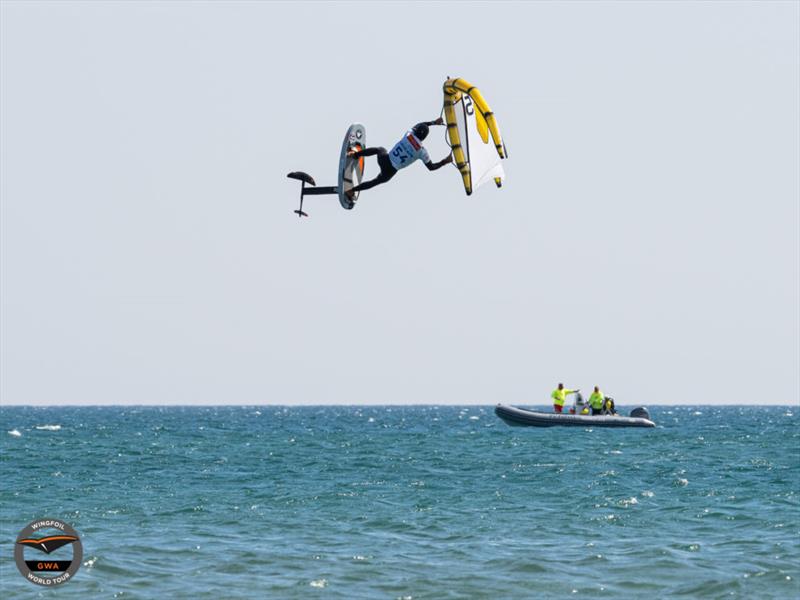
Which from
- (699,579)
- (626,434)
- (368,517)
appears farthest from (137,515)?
(626,434)

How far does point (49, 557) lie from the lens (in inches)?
779

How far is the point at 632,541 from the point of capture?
23.2 meters

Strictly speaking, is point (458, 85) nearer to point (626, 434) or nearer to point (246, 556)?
point (246, 556)

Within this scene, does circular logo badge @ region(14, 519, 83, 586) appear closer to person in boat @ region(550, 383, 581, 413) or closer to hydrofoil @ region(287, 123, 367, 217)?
hydrofoil @ region(287, 123, 367, 217)

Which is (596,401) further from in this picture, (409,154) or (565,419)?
(409,154)

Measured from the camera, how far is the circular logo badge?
60.7 ft

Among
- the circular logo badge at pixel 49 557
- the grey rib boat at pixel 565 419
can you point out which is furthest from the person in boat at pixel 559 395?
the circular logo badge at pixel 49 557

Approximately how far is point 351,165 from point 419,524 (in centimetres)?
1414

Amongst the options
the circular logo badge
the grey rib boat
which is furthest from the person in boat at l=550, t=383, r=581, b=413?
the circular logo badge

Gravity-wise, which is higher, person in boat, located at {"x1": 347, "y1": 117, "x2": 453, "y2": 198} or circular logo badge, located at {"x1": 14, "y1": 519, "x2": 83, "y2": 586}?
person in boat, located at {"x1": 347, "y1": 117, "x2": 453, "y2": 198}

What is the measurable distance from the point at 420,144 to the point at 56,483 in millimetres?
26271

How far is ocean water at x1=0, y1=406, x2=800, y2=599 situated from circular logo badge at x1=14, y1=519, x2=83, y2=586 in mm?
215

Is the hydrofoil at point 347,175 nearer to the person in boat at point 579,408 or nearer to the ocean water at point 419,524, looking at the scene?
the ocean water at point 419,524

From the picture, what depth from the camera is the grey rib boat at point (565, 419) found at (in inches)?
2411
